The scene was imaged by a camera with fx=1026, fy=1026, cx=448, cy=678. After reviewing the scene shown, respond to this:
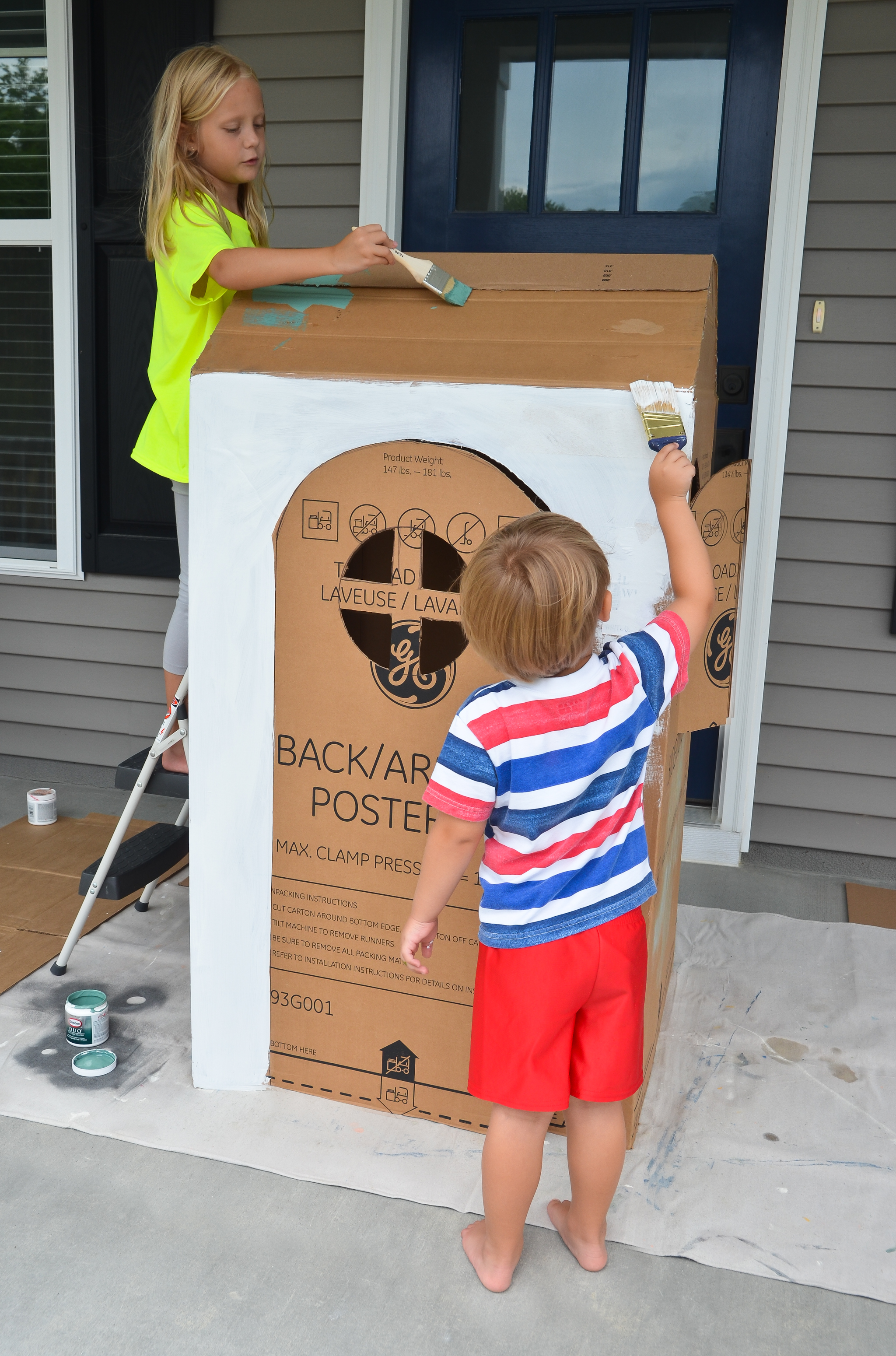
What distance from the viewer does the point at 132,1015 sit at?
2.00 metres

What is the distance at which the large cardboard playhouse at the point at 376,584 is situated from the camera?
145 cm

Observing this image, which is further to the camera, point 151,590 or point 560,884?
point 151,590

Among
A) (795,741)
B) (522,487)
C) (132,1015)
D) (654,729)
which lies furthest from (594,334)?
(795,741)

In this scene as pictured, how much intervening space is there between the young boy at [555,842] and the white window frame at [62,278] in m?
2.30

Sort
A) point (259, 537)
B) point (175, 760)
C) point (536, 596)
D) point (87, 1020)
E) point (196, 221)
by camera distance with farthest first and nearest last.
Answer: point (175, 760), point (87, 1020), point (196, 221), point (259, 537), point (536, 596)

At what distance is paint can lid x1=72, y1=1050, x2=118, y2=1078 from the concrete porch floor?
0.18 metres


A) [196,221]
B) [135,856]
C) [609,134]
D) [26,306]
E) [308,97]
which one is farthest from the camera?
[26,306]

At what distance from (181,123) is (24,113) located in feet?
5.27

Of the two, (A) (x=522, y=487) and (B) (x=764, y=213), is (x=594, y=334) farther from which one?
(B) (x=764, y=213)

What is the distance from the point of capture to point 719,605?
1598mm

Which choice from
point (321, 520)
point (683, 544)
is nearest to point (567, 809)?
point (683, 544)

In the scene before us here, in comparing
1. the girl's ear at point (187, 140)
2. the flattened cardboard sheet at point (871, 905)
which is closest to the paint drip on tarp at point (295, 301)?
the girl's ear at point (187, 140)

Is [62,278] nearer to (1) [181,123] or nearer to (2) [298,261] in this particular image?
(1) [181,123]

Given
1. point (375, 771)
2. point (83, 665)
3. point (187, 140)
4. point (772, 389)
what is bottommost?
point (83, 665)
